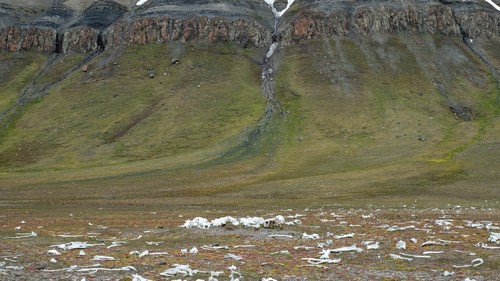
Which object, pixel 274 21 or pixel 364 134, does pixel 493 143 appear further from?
pixel 274 21

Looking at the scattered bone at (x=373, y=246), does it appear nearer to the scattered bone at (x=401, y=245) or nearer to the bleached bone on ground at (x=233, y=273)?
the scattered bone at (x=401, y=245)

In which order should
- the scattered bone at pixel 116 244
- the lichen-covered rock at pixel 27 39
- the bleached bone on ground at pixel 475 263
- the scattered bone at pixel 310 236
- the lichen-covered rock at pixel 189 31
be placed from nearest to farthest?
1. the bleached bone on ground at pixel 475 263
2. the scattered bone at pixel 116 244
3. the scattered bone at pixel 310 236
4. the lichen-covered rock at pixel 189 31
5. the lichen-covered rock at pixel 27 39

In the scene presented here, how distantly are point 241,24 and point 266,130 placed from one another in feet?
223

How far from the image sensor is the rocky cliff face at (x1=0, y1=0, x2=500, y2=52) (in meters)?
159

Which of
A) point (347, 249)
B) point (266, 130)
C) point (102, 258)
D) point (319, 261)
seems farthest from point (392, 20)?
point (102, 258)

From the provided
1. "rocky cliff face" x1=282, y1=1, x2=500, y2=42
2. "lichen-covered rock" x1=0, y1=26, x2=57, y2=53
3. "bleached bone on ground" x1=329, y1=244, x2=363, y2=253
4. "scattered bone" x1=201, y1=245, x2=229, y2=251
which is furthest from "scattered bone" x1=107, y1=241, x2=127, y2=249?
"lichen-covered rock" x1=0, y1=26, x2=57, y2=53

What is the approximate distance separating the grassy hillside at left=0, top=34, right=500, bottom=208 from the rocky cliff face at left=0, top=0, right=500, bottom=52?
5640mm

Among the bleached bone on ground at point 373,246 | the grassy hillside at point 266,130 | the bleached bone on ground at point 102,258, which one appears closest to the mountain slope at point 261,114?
the grassy hillside at point 266,130

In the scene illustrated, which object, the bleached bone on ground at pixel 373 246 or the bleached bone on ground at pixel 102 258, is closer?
the bleached bone on ground at pixel 102 258

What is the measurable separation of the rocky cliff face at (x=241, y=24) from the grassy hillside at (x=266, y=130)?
5640 millimetres

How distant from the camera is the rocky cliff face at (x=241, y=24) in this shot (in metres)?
159

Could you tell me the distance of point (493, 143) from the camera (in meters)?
88.7

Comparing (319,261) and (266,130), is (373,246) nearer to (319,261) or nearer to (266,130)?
(319,261)

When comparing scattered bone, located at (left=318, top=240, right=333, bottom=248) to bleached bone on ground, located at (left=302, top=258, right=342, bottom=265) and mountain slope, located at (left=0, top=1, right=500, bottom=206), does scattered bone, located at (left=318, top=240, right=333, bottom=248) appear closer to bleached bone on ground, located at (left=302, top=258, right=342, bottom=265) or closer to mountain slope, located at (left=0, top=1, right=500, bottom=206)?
bleached bone on ground, located at (left=302, top=258, right=342, bottom=265)
